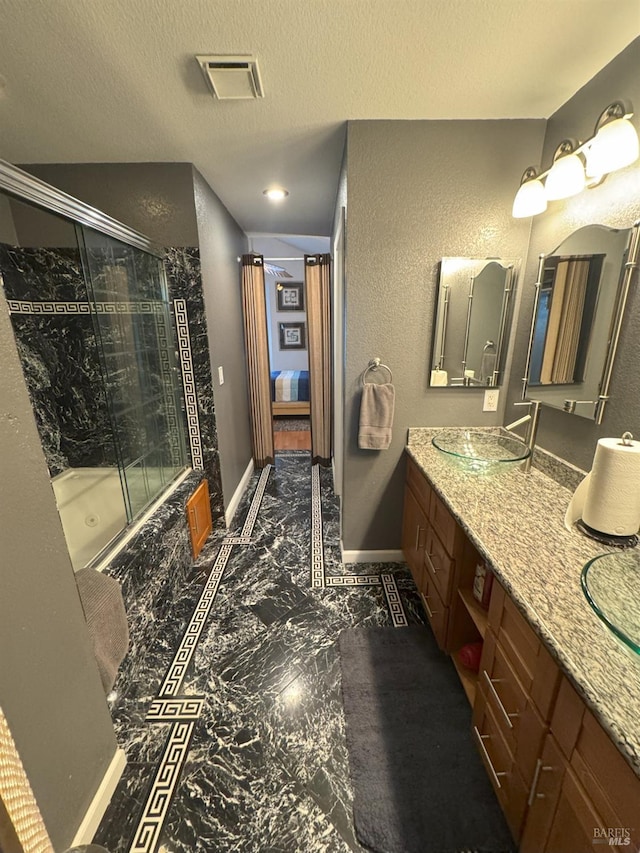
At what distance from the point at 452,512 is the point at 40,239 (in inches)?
108

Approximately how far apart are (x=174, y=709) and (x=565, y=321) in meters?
2.31

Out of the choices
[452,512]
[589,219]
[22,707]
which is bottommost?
[22,707]

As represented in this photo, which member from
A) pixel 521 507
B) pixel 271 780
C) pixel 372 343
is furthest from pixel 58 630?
pixel 372 343

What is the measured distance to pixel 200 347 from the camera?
7.47 feet

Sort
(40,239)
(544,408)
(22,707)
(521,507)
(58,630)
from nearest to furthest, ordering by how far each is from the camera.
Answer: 1. (22,707)
2. (58,630)
3. (521,507)
4. (544,408)
5. (40,239)

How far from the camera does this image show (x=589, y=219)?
1.33 m

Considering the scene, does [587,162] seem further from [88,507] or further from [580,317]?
[88,507]

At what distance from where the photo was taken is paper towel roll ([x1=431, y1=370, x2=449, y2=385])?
1.87m

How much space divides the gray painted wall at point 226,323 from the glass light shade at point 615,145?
1.99 meters

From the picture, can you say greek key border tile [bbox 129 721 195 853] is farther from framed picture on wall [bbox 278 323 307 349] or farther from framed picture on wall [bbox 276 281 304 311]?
framed picture on wall [bbox 276 281 304 311]

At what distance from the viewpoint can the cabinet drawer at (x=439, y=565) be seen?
139 centimetres

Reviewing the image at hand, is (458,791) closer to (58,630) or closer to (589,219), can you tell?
(58,630)

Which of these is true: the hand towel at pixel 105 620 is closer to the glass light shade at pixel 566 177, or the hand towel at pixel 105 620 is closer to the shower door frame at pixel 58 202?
the shower door frame at pixel 58 202

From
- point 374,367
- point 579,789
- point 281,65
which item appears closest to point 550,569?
point 579,789
